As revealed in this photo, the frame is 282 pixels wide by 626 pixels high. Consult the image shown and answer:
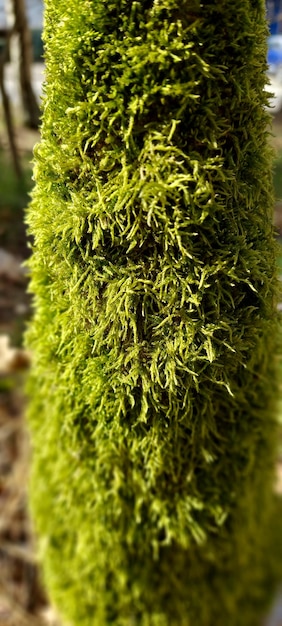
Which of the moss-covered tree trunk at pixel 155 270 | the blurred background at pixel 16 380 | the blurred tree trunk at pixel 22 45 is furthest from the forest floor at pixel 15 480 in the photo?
the blurred tree trunk at pixel 22 45

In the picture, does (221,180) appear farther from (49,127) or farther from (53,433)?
(53,433)

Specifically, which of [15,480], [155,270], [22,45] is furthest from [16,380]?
[22,45]

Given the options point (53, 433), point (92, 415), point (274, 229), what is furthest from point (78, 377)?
point (274, 229)

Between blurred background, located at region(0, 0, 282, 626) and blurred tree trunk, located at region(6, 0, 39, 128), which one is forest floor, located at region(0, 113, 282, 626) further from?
blurred tree trunk, located at region(6, 0, 39, 128)

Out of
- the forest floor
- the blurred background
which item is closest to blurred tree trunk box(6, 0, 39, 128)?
the blurred background

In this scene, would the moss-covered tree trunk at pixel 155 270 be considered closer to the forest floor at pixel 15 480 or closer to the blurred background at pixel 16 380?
the blurred background at pixel 16 380

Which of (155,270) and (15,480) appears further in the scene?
(15,480)

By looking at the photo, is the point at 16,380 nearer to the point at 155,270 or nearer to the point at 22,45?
the point at 155,270
